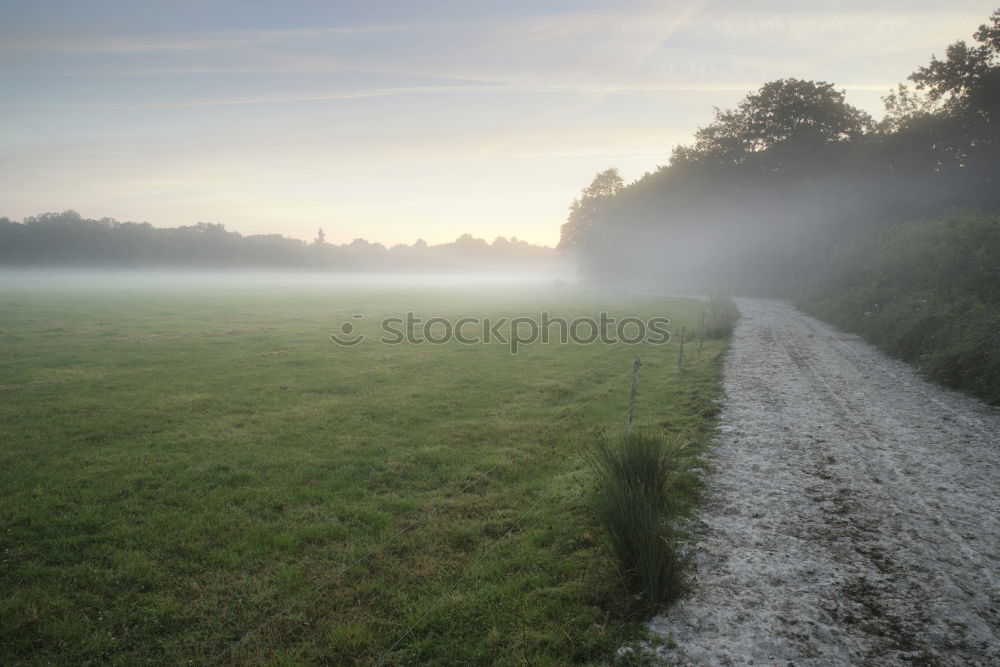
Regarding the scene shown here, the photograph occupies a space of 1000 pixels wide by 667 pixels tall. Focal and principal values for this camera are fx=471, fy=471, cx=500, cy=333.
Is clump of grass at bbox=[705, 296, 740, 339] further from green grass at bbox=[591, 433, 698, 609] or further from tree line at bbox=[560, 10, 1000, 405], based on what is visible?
green grass at bbox=[591, 433, 698, 609]

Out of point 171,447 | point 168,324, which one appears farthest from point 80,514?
point 168,324

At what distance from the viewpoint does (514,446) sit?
428 inches

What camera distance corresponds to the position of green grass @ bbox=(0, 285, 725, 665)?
16.5ft

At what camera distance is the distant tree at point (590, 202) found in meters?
99.4

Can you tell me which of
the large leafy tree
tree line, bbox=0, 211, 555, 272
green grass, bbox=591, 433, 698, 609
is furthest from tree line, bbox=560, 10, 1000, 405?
tree line, bbox=0, 211, 555, 272

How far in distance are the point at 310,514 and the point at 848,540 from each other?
778 cm

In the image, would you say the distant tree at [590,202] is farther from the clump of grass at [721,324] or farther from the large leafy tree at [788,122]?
the clump of grass at [721,324]

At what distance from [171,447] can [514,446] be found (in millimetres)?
7621

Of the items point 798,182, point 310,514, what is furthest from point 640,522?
point 798,182

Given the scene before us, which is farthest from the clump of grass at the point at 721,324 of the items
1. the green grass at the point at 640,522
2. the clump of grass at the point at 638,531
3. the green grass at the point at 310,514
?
the clump of grass at the point at 638,531

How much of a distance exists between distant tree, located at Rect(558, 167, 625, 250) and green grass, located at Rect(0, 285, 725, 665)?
284ft

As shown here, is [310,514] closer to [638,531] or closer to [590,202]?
[638,531]

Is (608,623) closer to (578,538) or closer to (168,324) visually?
(578,538)

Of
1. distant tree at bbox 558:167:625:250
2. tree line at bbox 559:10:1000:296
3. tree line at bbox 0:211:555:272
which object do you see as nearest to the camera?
tree line at bbox 559:10:1000:296
